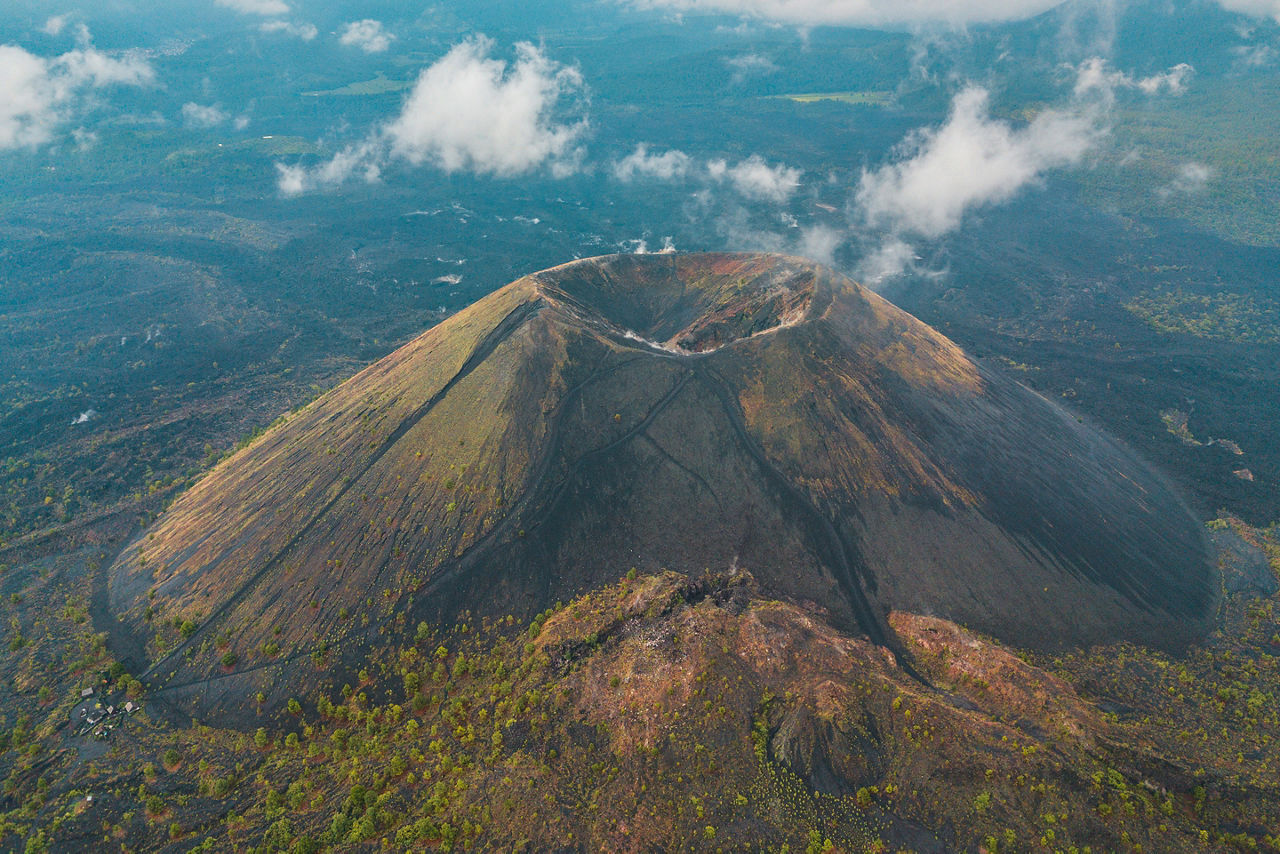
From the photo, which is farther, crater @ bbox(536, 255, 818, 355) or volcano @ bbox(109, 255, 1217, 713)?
crater @ bbox(536, 255, 818, 355)

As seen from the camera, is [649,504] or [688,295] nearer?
[649,504]

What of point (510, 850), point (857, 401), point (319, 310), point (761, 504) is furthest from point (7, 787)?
point (319, 310)

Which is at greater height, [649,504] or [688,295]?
[688,295]

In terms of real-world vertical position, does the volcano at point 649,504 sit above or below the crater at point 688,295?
below

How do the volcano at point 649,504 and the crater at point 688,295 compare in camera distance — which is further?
the crater at point 688,295

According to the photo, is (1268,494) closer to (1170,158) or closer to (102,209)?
(1170,158)
